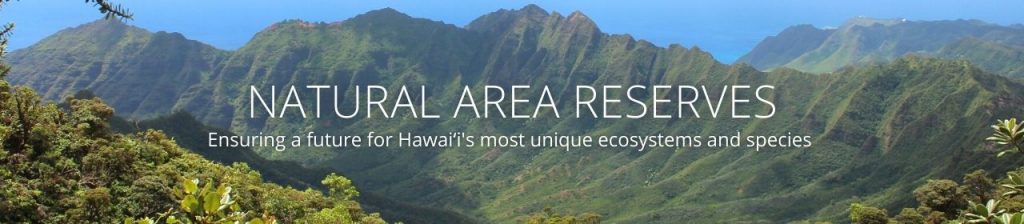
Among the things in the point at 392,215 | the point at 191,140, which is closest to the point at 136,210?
the point at 392,215

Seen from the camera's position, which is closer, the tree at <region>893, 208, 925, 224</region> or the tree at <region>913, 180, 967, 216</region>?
Result: the tree at <region>893, 208, 925, 224</region>

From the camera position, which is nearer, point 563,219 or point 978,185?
point 563,219

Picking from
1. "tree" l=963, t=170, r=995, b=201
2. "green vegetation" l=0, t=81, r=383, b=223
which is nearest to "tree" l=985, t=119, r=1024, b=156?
"green vegetation" l=0, t=81, r=383, b=223

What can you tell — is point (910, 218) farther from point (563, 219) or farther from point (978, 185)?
point (563, 219)

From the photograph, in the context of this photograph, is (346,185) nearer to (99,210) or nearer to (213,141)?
(99,210)

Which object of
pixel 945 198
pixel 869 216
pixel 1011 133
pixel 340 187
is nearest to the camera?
pixel 1011 133

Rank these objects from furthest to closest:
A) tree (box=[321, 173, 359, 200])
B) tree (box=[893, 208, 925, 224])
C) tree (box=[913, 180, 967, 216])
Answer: tree (box=[321, 173, 359, 200]) → tree (box=[913, 180, 967, 216]) → tree (box=[893, 208, 925, 224])

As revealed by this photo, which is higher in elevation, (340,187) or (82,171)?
(82,171)

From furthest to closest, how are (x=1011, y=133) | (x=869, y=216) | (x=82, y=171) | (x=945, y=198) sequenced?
(x=945, y=198), (x=869, y=216), (x=82, y=171), (x=1011, y=133)

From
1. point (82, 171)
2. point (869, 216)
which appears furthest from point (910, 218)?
point (82, 171)

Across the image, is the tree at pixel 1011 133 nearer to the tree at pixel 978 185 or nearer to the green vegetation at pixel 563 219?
the green vegetation at pixel 563 219

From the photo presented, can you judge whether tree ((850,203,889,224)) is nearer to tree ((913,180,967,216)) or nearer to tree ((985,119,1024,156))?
tree ((913,180,967,216))
